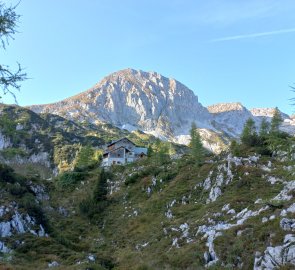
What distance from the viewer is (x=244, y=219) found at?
28062mm

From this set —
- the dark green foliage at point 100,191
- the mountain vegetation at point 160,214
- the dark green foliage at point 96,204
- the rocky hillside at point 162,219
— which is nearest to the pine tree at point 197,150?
the mountain vegetation at point 160,214

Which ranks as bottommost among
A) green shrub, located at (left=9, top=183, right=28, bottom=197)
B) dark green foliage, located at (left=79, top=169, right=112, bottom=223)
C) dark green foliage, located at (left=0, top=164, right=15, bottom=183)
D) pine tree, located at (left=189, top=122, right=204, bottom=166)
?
dark green foliage, located at (left=79, top=169, right=112, bottom=223)

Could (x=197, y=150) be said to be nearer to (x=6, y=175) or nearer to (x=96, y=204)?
(x=96, y=204)

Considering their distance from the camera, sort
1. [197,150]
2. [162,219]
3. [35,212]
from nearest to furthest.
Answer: [35,212] < [162,219] < [197,150]

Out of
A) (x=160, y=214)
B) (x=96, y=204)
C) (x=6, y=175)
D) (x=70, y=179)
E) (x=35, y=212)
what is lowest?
(x=160, y=214)

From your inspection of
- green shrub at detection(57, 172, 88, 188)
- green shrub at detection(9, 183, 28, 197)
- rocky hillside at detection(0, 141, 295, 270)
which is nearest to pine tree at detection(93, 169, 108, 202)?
rocky hillside at detection(0, 141, 295, 270)

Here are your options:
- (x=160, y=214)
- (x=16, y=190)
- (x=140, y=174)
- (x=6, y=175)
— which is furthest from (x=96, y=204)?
(x=6, y=175)

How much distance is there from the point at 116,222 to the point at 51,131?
154267 millimetres

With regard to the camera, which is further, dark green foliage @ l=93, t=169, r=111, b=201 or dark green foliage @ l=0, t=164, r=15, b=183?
dark green foliage @ l=93, t=169, r=111, b=201

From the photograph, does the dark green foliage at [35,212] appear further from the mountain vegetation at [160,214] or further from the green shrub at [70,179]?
the green shrub at [70,179]

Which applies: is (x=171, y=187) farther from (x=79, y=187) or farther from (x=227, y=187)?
(x=79, y=187)

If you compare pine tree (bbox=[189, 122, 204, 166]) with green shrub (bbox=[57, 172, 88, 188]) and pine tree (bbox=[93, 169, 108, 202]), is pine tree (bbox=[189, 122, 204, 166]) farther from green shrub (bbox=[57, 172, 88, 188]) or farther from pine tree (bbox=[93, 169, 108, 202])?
green shrub (bbox=[57, 172, 88, 188])

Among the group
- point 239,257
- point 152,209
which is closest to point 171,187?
point 152,209

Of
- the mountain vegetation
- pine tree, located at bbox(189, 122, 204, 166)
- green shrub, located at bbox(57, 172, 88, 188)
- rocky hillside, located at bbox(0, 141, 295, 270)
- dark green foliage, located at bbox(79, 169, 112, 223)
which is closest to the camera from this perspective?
the mountain vegetation
